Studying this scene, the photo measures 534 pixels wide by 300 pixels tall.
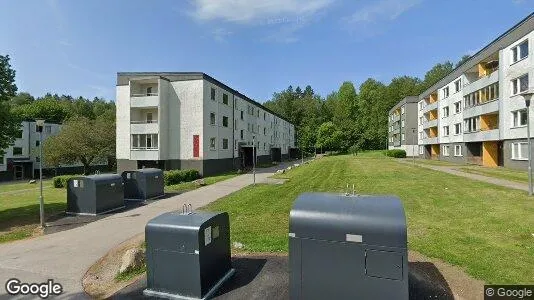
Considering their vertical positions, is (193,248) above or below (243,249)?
above

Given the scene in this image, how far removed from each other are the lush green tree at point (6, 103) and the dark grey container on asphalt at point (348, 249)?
15086mm

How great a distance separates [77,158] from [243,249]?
46.4 m

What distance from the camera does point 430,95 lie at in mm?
53969

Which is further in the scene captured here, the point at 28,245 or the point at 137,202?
the point at 137,202

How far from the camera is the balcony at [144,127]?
105ft

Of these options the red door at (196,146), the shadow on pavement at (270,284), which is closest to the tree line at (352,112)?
the red door at (196,146)

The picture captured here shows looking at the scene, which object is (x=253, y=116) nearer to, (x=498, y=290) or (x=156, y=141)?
(x=156, y=141)

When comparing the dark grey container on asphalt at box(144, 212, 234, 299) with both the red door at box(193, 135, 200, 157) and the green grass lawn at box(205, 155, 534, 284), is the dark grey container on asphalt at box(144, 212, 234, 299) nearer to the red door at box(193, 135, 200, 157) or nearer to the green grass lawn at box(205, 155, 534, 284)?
the green grass lawn at box(205, 155, 534, 284)

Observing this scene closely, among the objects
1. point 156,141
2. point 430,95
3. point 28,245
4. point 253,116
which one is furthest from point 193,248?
point 430,95


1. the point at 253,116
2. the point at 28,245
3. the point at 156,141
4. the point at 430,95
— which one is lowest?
the point at 28,245

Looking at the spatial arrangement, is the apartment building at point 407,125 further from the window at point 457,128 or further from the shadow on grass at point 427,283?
the shadow on grass at point 427,283

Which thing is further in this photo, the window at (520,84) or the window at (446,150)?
the window at (446,150)

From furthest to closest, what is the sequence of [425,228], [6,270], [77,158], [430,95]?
1. [430,95]
2. [77,158]
3. [425,228]
4. [6,270]

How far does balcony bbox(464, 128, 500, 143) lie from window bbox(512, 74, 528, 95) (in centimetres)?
443
